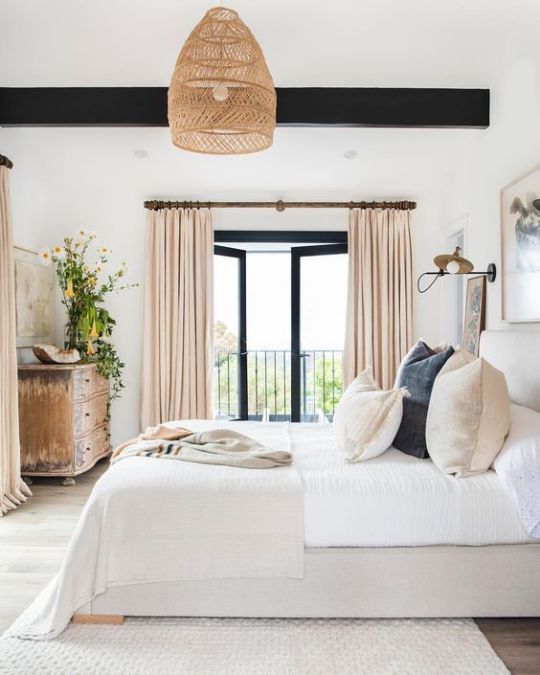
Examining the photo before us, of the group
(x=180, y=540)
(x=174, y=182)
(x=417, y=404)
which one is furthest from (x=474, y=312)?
(x=174, y=182)

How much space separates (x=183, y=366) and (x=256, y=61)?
3165mm

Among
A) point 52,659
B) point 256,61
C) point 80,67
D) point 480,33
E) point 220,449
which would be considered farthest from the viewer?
point 80,67

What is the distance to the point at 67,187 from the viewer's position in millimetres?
5199

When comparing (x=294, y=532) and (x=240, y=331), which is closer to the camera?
(x=294, y=532)

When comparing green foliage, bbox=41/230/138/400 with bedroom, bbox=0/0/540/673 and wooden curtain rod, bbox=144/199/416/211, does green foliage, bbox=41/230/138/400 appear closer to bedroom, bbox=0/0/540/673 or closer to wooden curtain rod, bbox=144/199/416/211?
bedroom, bbox=0/0/540/673

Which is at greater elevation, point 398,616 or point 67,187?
point 67,187

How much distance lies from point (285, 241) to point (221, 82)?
119 inches

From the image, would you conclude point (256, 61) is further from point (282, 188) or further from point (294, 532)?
point (282, 188)

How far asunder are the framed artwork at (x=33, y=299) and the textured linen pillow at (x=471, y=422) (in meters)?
3.30

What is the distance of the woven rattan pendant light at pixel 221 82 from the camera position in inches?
93.5

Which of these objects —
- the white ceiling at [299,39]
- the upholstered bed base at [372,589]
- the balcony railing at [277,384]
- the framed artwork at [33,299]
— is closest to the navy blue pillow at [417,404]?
the upholstered bed base at [372,589]

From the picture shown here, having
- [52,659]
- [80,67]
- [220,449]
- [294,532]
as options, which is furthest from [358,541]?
[80,67]

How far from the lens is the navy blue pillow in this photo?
2.62m

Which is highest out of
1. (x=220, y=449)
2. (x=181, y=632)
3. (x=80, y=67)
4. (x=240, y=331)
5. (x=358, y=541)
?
(x=80, y=67)
